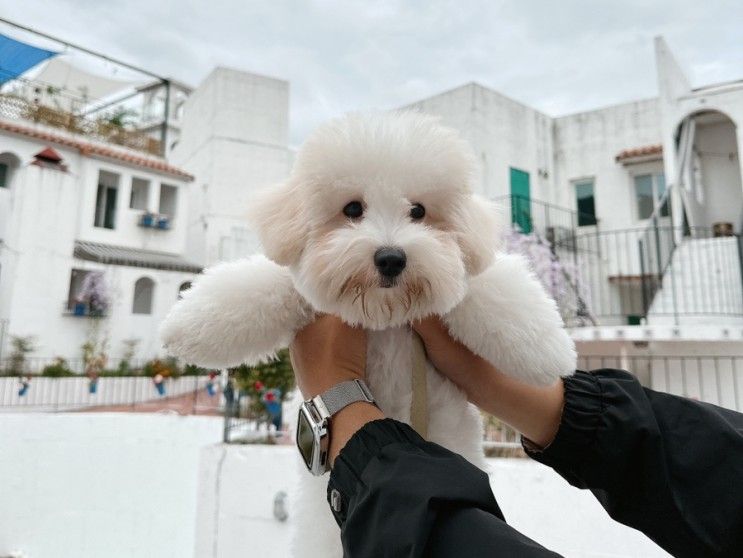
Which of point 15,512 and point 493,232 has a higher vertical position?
point 493,232

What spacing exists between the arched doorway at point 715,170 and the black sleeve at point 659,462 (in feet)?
26.2

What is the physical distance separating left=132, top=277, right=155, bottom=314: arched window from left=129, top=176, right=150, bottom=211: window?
2.05 metres

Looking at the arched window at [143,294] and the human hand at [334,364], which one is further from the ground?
the arched window at [143,294]

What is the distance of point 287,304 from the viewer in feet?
2.77

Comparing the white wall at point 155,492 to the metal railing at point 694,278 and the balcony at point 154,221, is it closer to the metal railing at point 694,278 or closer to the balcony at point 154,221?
the metal railing at point 694,278

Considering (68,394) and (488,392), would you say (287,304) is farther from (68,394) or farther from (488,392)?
(68,394)

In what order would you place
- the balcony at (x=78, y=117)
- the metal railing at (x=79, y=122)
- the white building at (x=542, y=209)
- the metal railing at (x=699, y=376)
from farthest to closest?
the balcony at (x=78, y=117), the metal railing at (x=79, y=122), the white building at (x=542, y=209), the metal railing at (x=699, y=376)

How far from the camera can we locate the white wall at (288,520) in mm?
3367

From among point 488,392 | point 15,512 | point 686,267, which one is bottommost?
point 15,512

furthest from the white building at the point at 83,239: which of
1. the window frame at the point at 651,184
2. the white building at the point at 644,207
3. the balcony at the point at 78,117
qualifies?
the window frame at the point at 651,184

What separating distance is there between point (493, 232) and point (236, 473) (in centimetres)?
494

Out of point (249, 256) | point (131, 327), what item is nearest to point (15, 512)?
point (131, 327)

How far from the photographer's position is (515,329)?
75cm

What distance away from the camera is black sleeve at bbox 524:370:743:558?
0.73m
